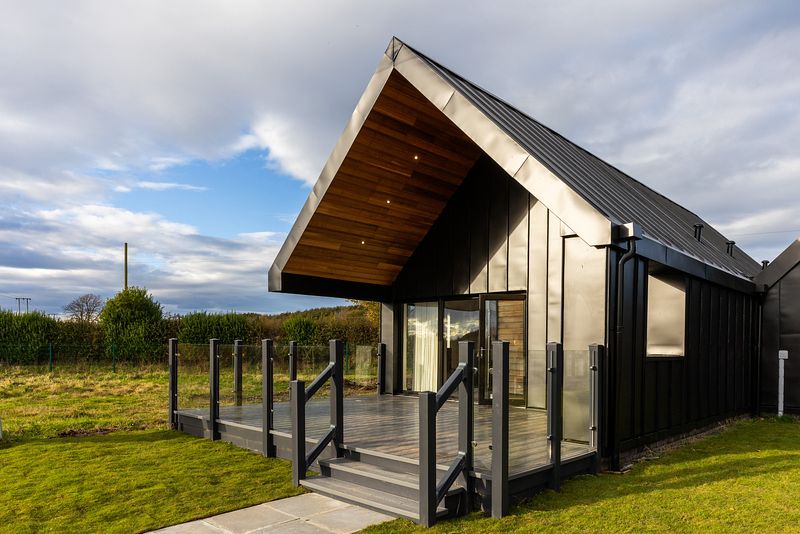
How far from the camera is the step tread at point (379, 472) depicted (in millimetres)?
5035

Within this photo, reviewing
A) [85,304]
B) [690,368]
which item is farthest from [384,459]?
[85,304]

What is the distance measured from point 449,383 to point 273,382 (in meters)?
3.40

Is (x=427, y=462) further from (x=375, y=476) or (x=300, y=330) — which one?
(x=300, y=330)

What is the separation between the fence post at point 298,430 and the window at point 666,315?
5.58m

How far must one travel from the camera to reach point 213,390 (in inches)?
328

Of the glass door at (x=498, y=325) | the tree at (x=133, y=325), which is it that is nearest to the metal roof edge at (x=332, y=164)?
the glass door at (x=498, y=325)

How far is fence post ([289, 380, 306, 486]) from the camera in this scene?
5910mm

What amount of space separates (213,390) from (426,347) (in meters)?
4.07

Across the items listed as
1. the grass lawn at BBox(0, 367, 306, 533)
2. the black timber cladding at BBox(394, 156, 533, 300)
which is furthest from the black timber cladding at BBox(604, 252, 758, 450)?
the grass lawn at BBox(0, 367, 306, 533)

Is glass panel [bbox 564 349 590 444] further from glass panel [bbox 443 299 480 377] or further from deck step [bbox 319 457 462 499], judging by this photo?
glass panel [bbox 443 299 480 377]

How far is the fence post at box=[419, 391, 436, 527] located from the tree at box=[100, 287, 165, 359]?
18.4 m

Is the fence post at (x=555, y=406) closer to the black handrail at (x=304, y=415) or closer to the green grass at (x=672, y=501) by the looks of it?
the green grass at (x=672, y=501)

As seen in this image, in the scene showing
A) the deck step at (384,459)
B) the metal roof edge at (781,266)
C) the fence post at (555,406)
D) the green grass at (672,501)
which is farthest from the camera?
the metal roof edge at (781,266)

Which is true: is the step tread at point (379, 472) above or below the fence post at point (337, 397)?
below
